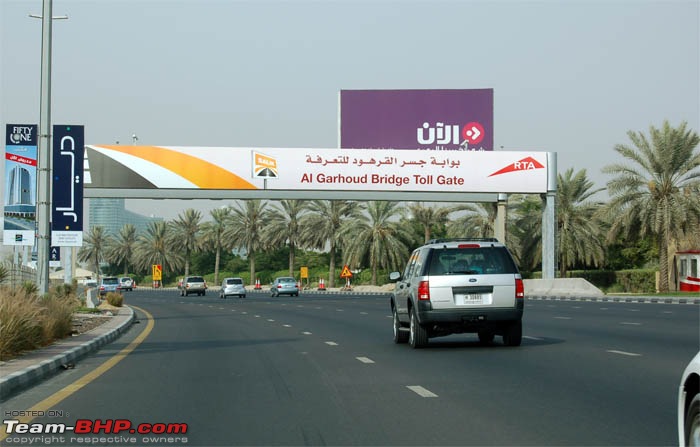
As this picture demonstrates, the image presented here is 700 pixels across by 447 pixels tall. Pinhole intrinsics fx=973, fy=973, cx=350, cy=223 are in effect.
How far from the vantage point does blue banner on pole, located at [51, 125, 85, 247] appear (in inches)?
1208

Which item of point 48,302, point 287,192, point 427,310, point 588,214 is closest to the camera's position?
point 427,310

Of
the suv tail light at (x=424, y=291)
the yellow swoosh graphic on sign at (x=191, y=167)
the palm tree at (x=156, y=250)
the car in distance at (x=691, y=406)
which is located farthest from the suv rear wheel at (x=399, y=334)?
the palm tree at (x=156, y=250)

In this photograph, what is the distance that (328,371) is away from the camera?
546 inches

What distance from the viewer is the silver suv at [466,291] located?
1673cm

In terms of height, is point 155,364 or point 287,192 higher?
point 287,192

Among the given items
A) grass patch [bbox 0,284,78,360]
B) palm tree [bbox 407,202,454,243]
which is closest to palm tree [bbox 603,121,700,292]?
palm tree [bbox 407,202,454,243]

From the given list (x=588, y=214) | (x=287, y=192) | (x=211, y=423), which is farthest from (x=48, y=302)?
(x=588, y=214)

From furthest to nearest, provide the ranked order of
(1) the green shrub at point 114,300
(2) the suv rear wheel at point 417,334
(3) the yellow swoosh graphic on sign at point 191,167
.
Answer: (3) the yellow swoosh graphic on sign at point 191,167 → (1) the green shrub at point 114,300 → (2) the suv rear wheel at point 417,334

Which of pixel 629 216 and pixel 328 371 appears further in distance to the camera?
pixel 629 216

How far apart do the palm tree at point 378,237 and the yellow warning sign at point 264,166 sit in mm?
21445

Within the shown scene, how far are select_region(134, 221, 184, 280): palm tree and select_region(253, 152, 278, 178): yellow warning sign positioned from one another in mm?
63969

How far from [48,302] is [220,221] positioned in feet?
266

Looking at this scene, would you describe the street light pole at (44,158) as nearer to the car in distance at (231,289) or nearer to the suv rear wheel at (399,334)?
the suv rear wheel at (399,334)

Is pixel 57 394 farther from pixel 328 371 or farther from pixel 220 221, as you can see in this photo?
pixel 220 221
